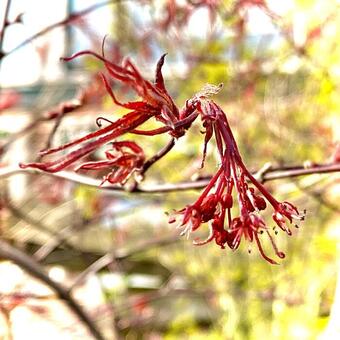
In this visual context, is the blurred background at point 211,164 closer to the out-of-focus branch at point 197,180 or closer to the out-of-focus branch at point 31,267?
the out-of-focus branch at point 31,267

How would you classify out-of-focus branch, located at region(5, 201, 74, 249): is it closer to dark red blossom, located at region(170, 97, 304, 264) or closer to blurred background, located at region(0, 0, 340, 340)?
blurred background, located at region(0, 0, 340, 340)

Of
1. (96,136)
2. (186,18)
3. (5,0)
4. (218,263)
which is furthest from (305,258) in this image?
(96,136)

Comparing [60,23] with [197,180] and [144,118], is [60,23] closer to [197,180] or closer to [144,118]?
[197,180]

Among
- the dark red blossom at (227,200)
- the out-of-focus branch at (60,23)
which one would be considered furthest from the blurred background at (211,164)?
the dark red blossom at (227,200)

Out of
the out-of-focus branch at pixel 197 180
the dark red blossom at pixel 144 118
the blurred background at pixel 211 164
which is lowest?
the blurred background at pixel 211 164

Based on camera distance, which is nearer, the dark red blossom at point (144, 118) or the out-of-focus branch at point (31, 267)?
the dark red blossom at point (144, 118)

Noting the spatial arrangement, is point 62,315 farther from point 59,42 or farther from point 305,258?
point 59,42

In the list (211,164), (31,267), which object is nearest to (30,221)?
(31,267)

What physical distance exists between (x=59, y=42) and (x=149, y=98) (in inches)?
229

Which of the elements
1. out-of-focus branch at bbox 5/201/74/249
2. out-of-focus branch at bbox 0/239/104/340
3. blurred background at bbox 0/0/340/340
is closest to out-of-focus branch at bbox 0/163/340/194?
out-of-focus branch at bbox 0/239/104/340

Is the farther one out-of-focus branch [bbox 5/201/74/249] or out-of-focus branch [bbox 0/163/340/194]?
out-of-focus branch [bbox 5/201/74/249]

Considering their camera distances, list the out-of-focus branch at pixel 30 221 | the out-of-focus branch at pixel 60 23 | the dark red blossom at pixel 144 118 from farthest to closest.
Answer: the out-of-focus branch at pixel 30 221 < the out-of-focus branch at pixel 60 23 < the dark red blossom at pixel 144 118

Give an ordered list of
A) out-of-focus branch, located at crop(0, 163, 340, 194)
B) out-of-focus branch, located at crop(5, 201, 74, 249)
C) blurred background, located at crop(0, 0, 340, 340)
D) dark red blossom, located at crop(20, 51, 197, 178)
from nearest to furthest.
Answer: dark red blossom, located at crop(20, 51, 197, 178) < out-of-focus branch, located at crop(0, 163, 340, 194) < out-of-focus branch, located at crop(5, 201, 74, 249) < blurred background, located at crop(0, 0, 340, 340)

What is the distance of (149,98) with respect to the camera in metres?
0.62
